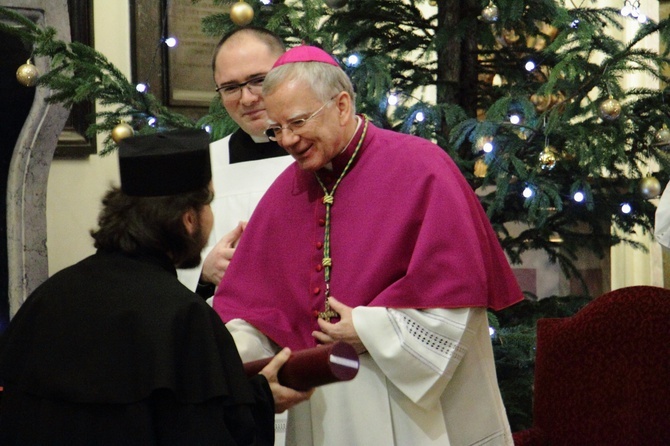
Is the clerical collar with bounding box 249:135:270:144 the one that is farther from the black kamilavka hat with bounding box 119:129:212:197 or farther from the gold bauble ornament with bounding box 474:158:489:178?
the black kamilavka hat with bounding box 119:129:212:197

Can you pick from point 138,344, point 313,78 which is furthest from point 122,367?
point 313,78

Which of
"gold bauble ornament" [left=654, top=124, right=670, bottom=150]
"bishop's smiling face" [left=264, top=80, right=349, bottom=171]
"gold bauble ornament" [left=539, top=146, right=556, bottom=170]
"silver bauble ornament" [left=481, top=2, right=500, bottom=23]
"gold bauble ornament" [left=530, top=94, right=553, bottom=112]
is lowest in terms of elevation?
"gold bauble ornament" [left=539, top=146, right=556, bottom=170]

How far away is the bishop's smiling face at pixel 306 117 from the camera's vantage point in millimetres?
2805

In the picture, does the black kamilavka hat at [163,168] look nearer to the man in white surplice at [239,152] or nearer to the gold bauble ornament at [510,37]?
the man in white surplice at [239,152]

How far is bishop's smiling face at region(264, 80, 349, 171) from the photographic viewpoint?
2.80m

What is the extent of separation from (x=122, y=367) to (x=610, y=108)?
7.86ft

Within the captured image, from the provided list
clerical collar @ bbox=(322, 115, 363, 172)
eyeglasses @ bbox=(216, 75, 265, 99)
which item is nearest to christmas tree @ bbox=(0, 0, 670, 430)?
eyeglasses @ bbox=(216, 75, 265, 99)

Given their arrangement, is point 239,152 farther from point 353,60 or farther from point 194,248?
point 194,248

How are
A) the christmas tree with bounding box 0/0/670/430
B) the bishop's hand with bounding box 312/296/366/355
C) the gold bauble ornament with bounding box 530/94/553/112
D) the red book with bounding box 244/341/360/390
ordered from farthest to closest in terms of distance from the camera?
1. the gold bauble ornament with bounding box 530/94/553/112
2. the christmas tree with bounding box 0/0/670/430
3. the bishop's hand with bounding box 312/296/366/355
4. the red book with bounding box 244/341/360/390

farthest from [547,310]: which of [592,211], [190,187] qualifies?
[190,187]

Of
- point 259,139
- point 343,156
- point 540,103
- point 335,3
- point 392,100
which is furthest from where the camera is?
point 540,103

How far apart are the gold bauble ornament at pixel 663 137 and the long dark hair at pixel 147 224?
2.39 meters

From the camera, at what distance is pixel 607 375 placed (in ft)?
11.5

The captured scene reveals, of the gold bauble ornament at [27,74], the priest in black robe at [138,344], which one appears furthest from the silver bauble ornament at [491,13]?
the priest in black robe at [138,344]
